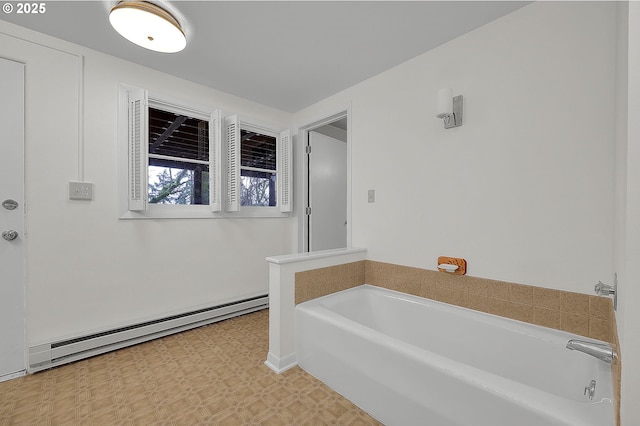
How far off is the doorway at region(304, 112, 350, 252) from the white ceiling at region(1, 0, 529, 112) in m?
0.82

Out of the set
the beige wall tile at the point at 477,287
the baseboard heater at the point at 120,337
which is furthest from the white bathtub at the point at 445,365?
the baseboard heater at the point at 120,337

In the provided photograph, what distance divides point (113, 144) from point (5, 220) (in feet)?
2.51

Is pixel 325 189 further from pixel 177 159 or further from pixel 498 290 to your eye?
pixel 498 290

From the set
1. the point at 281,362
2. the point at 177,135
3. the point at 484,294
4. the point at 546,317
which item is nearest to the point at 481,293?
the point at 484,294

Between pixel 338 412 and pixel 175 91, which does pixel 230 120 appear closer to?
pixel 175 91

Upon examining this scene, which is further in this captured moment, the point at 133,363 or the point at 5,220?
the point at 133,363

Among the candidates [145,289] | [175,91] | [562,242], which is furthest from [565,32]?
[145,289]

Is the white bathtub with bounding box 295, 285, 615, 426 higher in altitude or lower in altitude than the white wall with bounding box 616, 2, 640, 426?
lower

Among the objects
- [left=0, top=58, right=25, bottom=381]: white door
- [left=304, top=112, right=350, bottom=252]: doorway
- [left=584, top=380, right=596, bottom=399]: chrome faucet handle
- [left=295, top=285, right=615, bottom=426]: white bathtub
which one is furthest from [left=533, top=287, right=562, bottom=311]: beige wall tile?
[left=0, top=58, right=25, bottom=381]: white door

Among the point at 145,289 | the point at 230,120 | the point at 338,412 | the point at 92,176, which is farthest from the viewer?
the point at 230,120

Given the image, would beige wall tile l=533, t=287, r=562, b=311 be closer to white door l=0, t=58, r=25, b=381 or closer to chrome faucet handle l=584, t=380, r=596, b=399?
chrome faucet handle l=584, t=380, r=596, b=399

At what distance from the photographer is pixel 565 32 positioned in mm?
A: 1358

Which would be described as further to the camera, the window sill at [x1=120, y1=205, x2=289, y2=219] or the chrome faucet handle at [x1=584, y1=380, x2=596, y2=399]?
the window sill at [x1=120, y1=205, x2=289, y2=219]

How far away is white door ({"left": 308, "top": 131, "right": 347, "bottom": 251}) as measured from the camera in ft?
10.2
